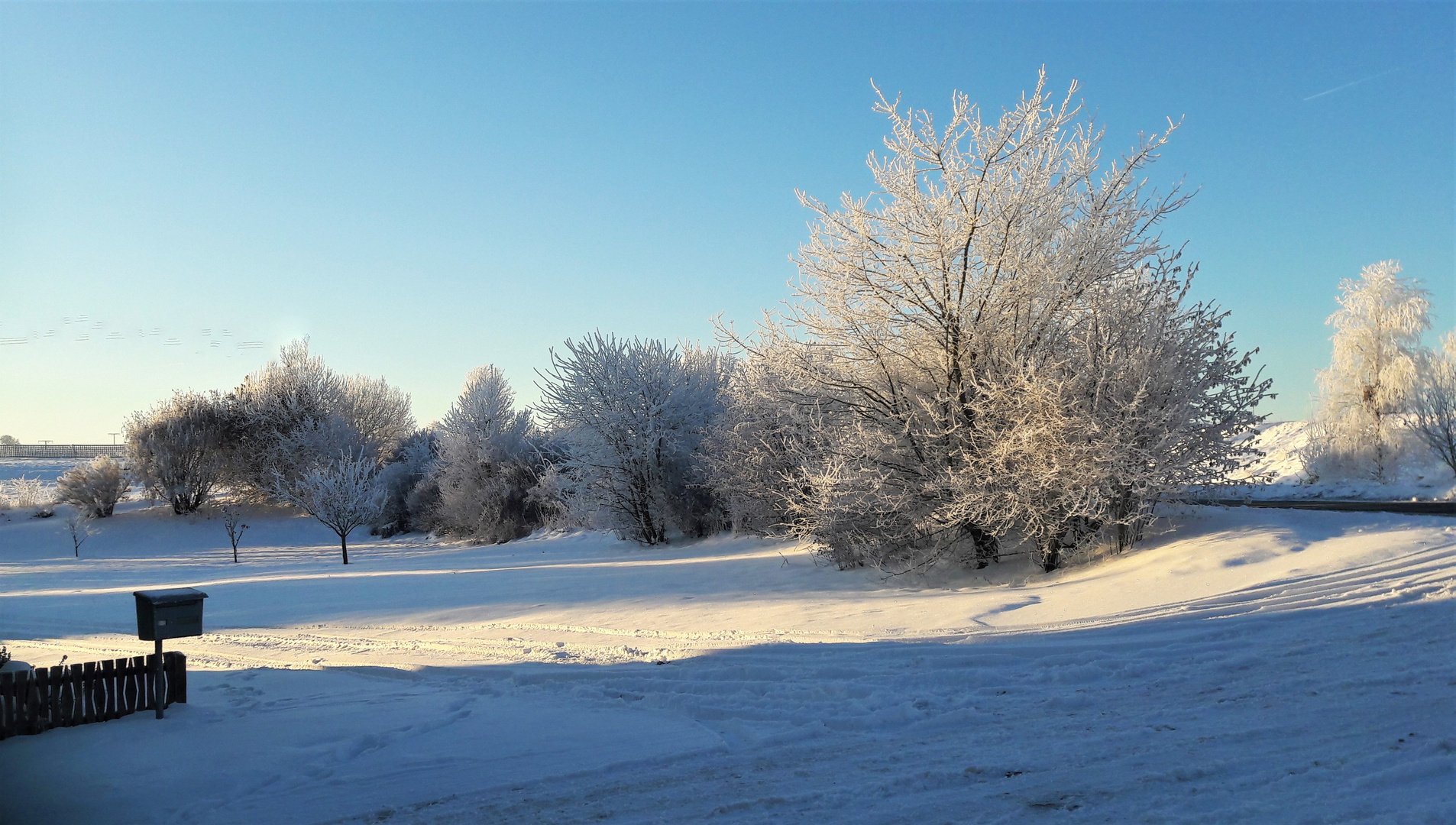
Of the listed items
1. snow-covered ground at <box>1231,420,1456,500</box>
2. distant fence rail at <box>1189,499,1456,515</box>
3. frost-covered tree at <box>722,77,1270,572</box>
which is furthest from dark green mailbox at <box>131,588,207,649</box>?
snow-covered ground at <box>1231,420,1456,500</box>

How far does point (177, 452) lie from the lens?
40.3m

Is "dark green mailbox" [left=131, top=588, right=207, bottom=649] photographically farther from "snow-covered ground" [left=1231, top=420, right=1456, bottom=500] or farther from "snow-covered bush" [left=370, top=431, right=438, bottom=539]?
"snow-covered bush" [left=370, top=431, right=438, bottom=539]

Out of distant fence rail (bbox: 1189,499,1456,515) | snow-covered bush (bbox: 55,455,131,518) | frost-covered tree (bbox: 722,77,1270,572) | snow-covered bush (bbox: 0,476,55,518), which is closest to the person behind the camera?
frost-covered tree (bbox: 722,77,1270,572)

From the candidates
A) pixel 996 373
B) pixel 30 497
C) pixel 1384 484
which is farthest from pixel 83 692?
pixel 30 497

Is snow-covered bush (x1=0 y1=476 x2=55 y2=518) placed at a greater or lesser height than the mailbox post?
greater

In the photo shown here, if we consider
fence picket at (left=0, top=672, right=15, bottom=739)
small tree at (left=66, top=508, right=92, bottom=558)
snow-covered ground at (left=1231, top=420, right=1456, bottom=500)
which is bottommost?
snow-covered ground at (left=1231, top=420, right=1456, bottom=500)

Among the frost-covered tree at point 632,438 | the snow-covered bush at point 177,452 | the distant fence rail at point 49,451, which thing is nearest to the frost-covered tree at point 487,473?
the frost-covered tree at point 632,438

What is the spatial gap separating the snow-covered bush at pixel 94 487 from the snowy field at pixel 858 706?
32140mm

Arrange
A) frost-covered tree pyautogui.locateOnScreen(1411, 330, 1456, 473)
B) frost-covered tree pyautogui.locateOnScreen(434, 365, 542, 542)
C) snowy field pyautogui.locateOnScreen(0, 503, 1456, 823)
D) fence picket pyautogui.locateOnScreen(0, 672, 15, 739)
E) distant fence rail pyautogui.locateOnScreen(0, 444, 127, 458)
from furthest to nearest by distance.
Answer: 1. distant fence rail pyautogui.locateOnScreen(0, 444, 127, 458)
2. frost-covered tree pyautogui.locateOnScreen(434, 365, 542, 542)
3. frost-covered tree pyautogui.locateOnScreen(1411, 330, 1456, 473)
4. fence picket pyautogui.locateOnScreen(0, 672, 15, 739)
5. snowy field pyautogui.locateOnScreen(0, 503, 1456, 823)

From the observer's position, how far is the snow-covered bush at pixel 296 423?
143ft

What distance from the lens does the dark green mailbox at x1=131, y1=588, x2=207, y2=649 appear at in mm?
6363

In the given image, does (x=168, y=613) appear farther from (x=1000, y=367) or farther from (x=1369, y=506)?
(x=1369, y=506)

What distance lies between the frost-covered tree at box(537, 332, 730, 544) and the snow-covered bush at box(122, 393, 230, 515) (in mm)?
26087

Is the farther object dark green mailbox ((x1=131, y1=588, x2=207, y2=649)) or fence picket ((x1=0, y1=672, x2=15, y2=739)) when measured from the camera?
dark green mailbox ((x1=131, y1=588, x2=207, y2=649))
